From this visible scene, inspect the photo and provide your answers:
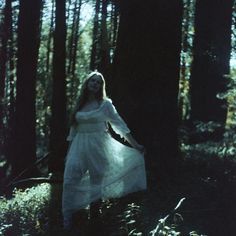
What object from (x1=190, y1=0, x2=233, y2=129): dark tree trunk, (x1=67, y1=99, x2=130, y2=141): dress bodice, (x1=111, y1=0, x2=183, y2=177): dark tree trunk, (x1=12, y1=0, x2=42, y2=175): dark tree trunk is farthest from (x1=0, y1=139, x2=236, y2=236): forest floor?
(x1=12, y1=0, x2=42, y2=175): dark tree trunk

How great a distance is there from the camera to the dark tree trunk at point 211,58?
18.9m

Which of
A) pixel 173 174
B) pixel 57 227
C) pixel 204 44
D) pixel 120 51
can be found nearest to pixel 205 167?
pixel 173 174

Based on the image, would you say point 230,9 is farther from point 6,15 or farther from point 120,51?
point 6,15

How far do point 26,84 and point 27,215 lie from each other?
10.7 meters

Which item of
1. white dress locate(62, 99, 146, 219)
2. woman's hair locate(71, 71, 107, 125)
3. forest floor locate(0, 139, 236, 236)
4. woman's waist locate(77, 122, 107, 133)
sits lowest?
forest floor locate(0, 139, 236, 236)

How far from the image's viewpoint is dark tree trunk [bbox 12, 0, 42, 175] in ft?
68.2

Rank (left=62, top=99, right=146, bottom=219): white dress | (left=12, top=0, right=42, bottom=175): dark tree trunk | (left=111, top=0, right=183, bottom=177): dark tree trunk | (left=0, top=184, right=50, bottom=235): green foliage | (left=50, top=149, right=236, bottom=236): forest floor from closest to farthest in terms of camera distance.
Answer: (left=50, top=149, right=236, bottom=236): forest floor < (left=62, top=99, right=146, bottom=219): white dress < (left=0, top=184, right=50, bottom=235): green foliage < (left=111, top=0, right=183, bottom=177): dark tree trunk < (left=12, top=0, right=42, bottom=175): dark tree trunk

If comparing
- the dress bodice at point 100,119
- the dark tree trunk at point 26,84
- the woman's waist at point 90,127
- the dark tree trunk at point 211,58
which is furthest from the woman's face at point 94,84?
the dark tree trunk at point 26,84

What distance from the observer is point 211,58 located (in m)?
18.5

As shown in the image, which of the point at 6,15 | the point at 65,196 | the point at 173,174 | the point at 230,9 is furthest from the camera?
the point at 6,15

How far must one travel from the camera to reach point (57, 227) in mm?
Result: 9531

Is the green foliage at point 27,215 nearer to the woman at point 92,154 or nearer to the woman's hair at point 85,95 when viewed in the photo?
the woman at point 92,154

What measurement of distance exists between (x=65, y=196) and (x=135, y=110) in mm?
2526

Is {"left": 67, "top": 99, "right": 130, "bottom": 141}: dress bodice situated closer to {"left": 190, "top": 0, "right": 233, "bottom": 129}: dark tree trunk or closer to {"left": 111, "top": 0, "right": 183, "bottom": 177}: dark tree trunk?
{"left": 111, "top": 0, "right": 183, "bottom": 177}: dark tree trunk
